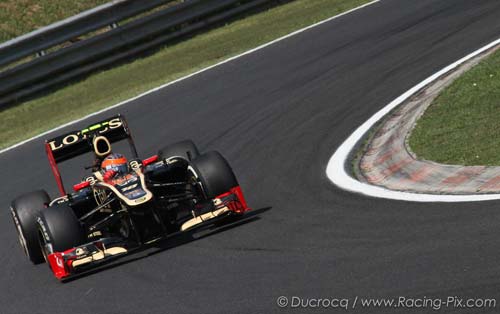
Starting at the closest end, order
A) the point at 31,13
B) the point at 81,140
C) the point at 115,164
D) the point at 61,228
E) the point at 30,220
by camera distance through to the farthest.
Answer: the point at 61,228
the point at 115,164
the point at 30,220
the point at 81,140
the point at 31,13

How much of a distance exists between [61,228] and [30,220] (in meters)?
0.99

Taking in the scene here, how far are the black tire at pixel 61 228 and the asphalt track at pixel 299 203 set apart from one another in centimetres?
39

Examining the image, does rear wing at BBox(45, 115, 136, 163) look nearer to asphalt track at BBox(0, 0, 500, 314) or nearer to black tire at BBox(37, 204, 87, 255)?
asphalt track at BBox(0, 0, 500, 314)

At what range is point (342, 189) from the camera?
Result: 32.7 feet

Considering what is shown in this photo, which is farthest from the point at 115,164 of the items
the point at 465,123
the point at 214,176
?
the point at 465,123

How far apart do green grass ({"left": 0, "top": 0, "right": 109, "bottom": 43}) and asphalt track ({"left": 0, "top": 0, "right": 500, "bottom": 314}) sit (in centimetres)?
856

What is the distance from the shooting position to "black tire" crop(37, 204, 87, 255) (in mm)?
9594

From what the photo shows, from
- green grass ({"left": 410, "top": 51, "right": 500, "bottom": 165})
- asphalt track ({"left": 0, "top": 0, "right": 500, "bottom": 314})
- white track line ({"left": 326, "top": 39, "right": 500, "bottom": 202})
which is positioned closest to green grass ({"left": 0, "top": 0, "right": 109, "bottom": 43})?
asphalt track ({"left": 0, "top": 0, "right": 500, "bottom": 314})

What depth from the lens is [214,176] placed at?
404 inches

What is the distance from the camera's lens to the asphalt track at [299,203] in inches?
279

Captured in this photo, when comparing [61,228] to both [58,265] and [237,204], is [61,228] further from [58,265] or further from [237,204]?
[237,204]

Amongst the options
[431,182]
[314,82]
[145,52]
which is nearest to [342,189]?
[431,182]

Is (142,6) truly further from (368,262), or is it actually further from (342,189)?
(368,262)

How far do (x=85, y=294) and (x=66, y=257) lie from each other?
0.73 m
